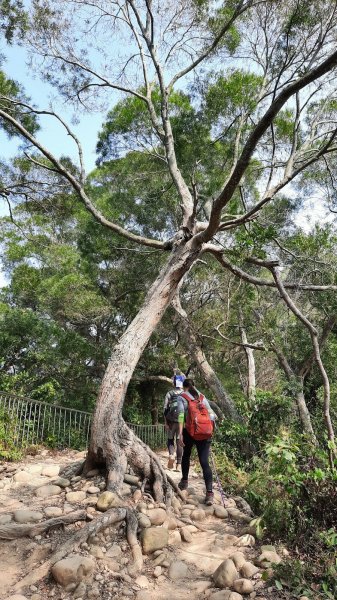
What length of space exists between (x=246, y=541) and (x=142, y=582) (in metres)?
1.15

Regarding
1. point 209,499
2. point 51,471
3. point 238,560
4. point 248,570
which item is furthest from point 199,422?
point 51,471

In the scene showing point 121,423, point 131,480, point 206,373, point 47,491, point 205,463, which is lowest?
point 47,491

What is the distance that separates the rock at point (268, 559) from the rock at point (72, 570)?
1.34 meters

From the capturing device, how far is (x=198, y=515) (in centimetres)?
469

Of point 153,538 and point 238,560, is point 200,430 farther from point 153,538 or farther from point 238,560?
point 238,560

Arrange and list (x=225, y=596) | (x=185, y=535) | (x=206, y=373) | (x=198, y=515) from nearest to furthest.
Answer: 1. (x=225, y=596)
2. (x=185, y=535)
3. (x=198, y=515)
4. (x=206, y=373)

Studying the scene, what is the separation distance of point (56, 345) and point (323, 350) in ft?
25.6

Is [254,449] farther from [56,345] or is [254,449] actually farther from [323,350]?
[56,345]

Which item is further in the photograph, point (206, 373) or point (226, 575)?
point (206, 373)

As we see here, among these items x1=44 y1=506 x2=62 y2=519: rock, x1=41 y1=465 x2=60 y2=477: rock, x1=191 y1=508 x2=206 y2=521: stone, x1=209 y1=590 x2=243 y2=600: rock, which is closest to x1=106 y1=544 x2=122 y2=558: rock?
x1=44 y1=506 x2=62 y2=519: rock

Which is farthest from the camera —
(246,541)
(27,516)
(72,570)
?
(27,516)

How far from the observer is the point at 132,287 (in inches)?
531

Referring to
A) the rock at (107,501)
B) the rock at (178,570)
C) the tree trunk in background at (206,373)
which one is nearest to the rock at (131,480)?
the rock at (107,501)

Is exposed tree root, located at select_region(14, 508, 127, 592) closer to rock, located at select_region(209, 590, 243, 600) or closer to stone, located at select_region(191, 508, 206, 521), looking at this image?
stone, located at select_region(191, 508, 206, 521)
